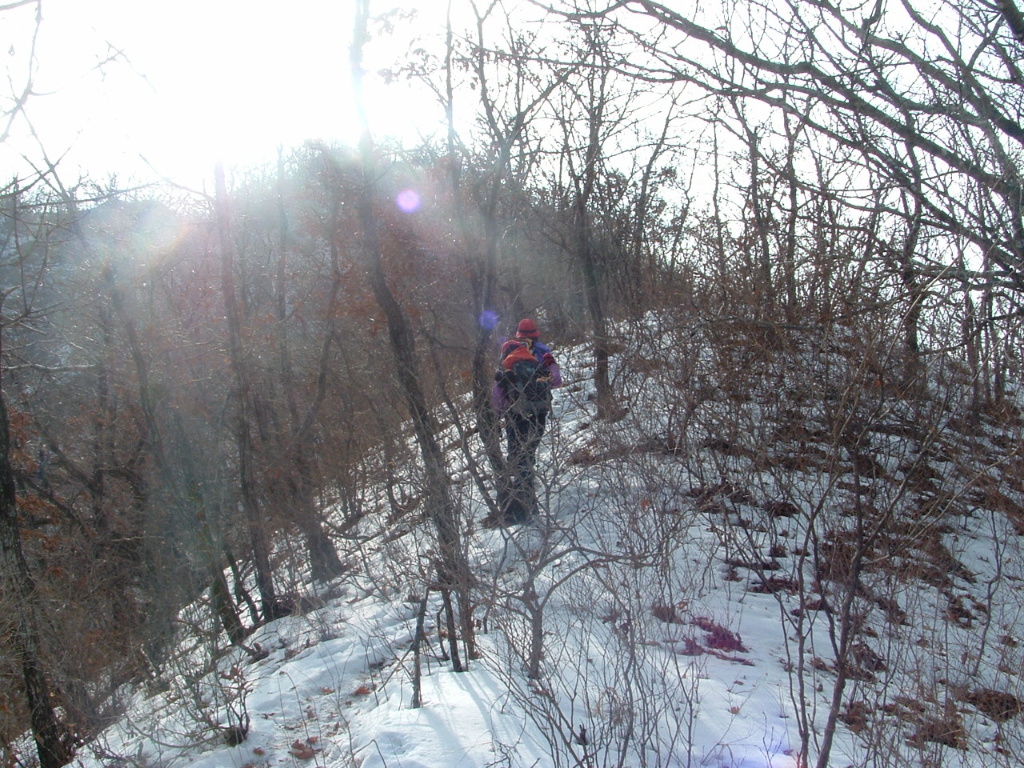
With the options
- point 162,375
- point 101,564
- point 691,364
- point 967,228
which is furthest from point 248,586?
point 967,228

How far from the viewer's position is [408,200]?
13820mm

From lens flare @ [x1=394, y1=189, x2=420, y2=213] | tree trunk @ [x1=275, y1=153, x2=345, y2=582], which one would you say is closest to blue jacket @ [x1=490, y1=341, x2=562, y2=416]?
tree trunk @ [x1=275, y1=153, x2=345, y2=582]

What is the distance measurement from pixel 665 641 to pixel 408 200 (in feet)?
38.1

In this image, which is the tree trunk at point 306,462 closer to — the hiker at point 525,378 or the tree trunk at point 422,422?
the tree trunk at point 422,422

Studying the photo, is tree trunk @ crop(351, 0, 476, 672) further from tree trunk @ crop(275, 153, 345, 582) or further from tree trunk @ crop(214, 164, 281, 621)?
tree trunk @ crop(214, 164, 281, 621)

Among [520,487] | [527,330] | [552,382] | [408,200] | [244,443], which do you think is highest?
[408,200]

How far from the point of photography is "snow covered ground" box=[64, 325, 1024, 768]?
10.7 feet

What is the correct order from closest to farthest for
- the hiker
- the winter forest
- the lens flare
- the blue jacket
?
the winter forest, the hiker, the blue jacket, the lens flare

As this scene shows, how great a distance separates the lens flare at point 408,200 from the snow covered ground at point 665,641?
7.83 m

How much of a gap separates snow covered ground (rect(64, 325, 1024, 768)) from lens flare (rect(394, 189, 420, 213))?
7833mm

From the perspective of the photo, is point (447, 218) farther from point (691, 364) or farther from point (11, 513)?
point (11, 513)

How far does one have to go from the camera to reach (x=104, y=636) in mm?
10242

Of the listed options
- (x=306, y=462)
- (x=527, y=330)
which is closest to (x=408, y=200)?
(x=306, y=462)

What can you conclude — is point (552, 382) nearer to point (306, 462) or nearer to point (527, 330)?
point (527, 330)
